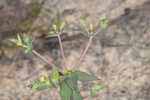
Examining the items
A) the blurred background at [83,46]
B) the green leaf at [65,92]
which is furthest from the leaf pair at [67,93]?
the blurred background at [83,46]

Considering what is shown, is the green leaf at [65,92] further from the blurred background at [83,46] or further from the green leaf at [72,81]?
the blurred background at [83,46]

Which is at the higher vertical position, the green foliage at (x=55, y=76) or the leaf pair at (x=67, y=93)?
the green foliage at (x=55, y=76)

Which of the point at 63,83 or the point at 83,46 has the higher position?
the point at 83,46

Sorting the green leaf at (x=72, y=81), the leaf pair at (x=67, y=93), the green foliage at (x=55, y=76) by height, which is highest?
the green foliage at (x=55, y=76)

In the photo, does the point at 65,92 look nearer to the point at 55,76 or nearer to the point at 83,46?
the point at 55,76

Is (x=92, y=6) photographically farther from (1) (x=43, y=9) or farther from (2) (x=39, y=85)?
(2) (x=39, y=85)

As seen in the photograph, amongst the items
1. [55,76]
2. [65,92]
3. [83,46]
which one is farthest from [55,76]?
[83,46]

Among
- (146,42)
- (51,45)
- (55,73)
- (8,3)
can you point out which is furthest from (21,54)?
(146,42)

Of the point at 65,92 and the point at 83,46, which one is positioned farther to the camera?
the point at 83,46

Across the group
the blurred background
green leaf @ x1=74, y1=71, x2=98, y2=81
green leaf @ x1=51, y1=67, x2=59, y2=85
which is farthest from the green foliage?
the blurred background

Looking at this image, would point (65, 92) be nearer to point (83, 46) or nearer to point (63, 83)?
point (63, 83)
